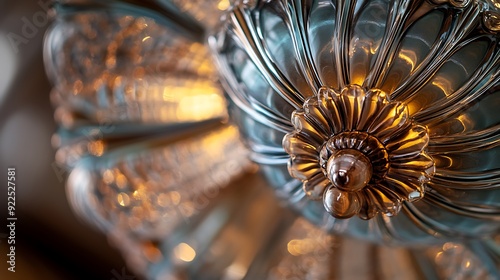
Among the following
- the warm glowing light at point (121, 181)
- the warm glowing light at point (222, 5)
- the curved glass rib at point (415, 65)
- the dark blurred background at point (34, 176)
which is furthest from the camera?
the dark blurred background at point (34, 176)

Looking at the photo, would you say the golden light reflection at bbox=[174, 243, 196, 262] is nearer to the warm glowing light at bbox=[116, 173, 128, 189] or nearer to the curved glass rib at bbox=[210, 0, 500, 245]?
the warm glowing light at bbox=[116, 173, 128, 189]

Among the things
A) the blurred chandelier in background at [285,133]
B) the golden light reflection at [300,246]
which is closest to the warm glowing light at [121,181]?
the blurred chandelier in background at [285,133]

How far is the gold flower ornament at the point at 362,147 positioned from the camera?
1.15 feet

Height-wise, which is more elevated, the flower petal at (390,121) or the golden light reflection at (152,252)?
the golden light reflection at (152,252)

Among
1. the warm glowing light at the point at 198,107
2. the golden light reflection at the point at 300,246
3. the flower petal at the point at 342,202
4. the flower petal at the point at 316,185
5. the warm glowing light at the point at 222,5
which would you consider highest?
the warm glowing light at the point at 222,5

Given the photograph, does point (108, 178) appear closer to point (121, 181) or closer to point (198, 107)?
point (121, 181)

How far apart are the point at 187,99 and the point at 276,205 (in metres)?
0.14

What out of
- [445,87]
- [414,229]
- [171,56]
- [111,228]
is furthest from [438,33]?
[111,228]

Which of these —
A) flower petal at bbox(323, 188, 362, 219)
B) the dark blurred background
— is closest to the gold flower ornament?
flower petal at bbox(323, 188, 362, 219)

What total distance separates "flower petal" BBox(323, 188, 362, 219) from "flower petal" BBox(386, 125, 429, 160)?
4cm

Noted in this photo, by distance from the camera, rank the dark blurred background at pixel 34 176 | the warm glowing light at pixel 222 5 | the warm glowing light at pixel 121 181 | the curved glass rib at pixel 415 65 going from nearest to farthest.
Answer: the curved glass rib at pixel 415 65
the warm glowing light at pixel 222 5
the warm glowing light at pixel 121 181
the dark blurred background at pixel 34 176

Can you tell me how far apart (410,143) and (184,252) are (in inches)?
13.9

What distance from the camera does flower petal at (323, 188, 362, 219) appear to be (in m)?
0.36

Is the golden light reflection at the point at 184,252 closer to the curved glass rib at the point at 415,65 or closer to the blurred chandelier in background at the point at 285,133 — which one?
the blurred chandelier in background at the point at 285,133
